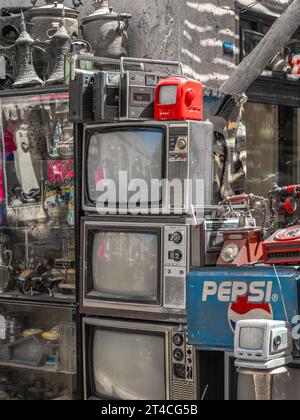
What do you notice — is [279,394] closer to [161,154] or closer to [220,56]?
[161,154]

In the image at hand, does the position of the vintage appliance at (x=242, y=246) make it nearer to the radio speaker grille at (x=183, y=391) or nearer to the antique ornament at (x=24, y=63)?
the radio speaker grille at (x=183, y=391)

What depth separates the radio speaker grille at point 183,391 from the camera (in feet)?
13.9

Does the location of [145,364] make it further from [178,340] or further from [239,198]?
[239,198]

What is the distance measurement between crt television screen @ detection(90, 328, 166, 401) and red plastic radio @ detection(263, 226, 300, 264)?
968 millimetres

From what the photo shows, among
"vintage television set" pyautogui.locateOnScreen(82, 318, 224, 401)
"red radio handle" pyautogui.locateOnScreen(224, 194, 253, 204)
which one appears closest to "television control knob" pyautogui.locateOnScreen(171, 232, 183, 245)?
"red radio handle" pyautogui.locateOnScreen(224, 194, 253, 204)

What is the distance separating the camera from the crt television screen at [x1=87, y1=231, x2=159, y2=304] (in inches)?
176

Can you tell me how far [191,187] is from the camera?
4.38 metres

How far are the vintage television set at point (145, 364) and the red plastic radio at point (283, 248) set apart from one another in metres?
0.79

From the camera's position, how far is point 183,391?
168 inches

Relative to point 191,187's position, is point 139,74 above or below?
above

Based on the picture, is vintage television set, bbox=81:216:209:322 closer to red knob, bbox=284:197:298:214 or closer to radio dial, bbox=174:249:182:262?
radio dial, bbox=174:249:182:262

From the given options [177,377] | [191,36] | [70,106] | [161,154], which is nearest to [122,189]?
[161,154]

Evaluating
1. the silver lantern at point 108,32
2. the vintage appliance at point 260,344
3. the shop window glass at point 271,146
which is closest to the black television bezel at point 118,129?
the vintage appliance at point 260,344

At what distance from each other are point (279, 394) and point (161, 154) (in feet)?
5.21
